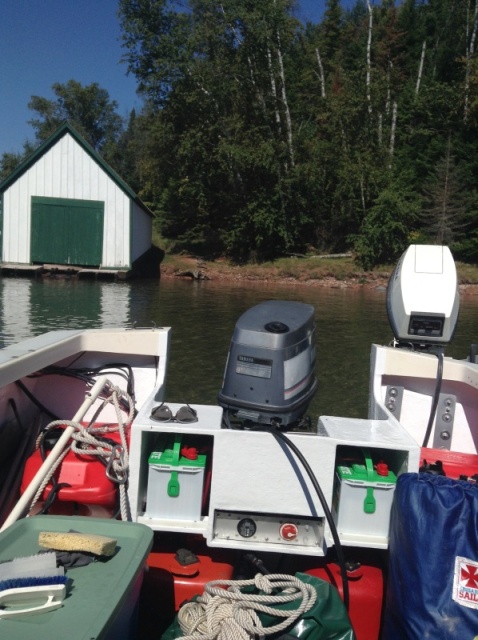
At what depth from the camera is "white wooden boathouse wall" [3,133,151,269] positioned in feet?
78.5

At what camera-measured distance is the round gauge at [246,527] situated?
2492 millimetres

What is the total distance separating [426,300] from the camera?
437 centimetres

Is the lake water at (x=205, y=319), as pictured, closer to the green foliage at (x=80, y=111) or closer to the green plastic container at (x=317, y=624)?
the green plastic container at (x=317, y=624)

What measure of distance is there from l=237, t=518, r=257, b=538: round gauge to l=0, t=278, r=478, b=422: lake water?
4.37 meters

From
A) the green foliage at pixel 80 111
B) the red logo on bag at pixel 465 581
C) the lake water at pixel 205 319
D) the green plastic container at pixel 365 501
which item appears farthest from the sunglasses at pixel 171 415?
the green foliage at pixel 80 111

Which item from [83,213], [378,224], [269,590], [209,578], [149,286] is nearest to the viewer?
[269,590]

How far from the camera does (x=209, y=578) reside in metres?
2.35

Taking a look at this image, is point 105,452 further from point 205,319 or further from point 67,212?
point 67,212

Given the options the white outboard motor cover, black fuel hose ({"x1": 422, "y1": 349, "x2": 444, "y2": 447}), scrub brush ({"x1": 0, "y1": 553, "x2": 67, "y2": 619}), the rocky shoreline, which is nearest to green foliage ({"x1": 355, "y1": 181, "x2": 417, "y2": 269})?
the rocky shoreline

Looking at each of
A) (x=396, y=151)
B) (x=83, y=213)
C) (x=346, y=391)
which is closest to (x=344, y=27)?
(x=396, y=151)

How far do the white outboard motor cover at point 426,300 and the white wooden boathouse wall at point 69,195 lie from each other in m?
20.7

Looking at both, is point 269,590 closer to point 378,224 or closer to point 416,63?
point 378,224

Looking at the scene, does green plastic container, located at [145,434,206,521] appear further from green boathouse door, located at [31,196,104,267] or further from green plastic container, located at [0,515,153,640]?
green boathouse door, located at [31,196,104,267]

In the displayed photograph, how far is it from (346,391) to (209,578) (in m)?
6.02
